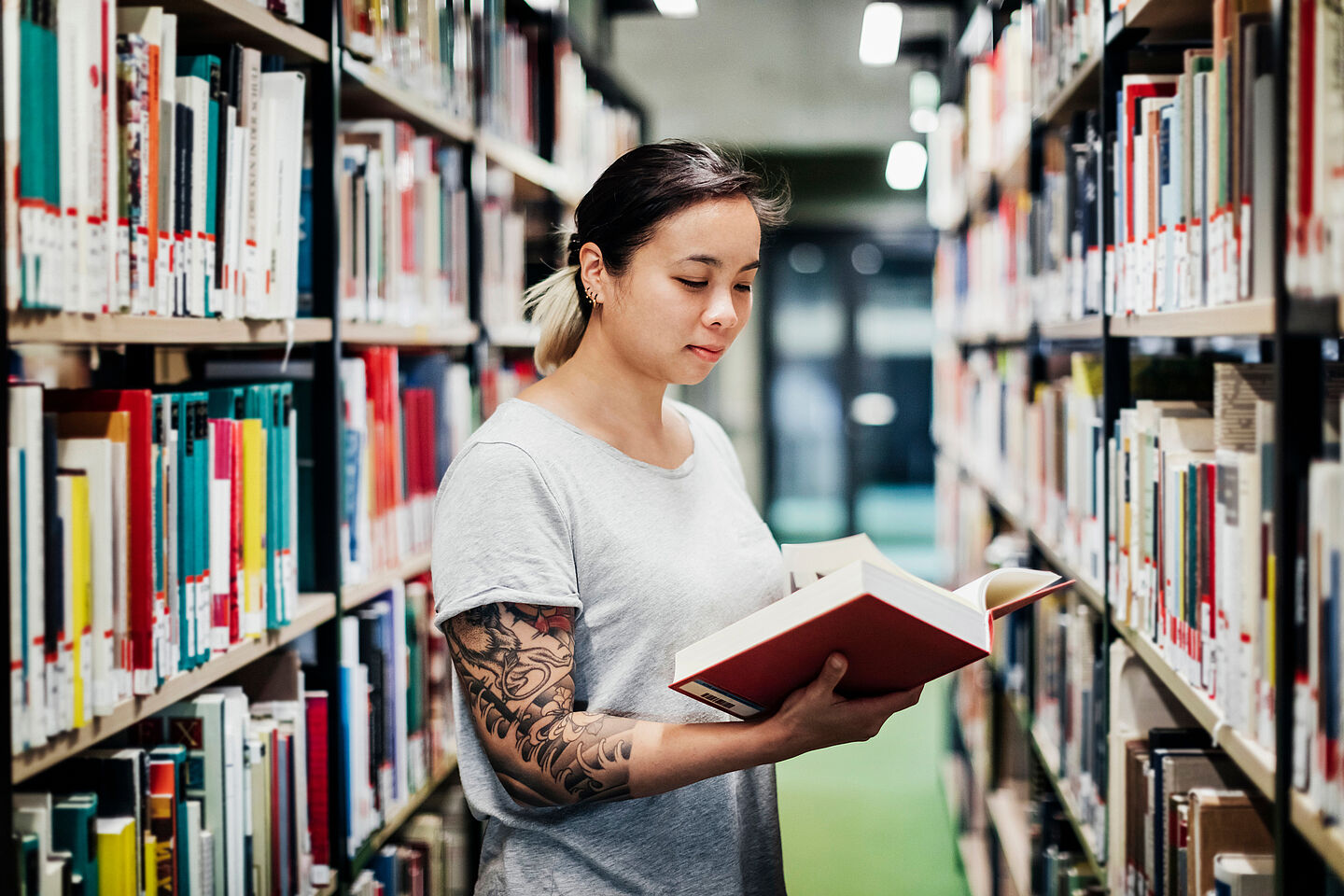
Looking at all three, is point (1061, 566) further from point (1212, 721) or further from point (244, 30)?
point (244, 30)

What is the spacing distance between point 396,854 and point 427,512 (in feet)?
2.19

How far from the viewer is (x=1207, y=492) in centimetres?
122

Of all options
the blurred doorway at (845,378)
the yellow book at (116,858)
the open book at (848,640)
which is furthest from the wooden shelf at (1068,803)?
the blurred doorway at (845,378)

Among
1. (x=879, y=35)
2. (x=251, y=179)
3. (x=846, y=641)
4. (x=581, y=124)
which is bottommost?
(x=846, y=641)

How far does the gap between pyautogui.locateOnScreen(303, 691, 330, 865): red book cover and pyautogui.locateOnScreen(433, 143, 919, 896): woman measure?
46 centimetres

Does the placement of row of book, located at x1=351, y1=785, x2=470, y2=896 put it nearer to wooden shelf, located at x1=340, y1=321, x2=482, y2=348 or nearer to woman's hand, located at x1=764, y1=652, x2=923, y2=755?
wooden shelf, located at x1=340, y1=321, x2=482, y2=348

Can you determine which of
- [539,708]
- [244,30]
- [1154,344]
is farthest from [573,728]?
[1154,344]

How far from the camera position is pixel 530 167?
3.03 meters

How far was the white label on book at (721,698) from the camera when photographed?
3.61 ft

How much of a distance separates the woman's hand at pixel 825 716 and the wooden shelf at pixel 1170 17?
0.93 m

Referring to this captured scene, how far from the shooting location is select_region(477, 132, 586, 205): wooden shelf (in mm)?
2664

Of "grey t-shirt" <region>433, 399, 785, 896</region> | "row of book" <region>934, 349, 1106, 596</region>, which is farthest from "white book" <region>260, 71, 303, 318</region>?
"row of book" <region>934, 349, 1106, 596</region>

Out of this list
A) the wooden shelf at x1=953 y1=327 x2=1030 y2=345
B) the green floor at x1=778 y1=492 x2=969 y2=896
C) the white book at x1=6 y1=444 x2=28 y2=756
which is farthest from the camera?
the green floor at x1=778 y1=492 x2=969 y2=896

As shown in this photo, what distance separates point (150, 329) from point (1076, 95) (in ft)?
5.28
